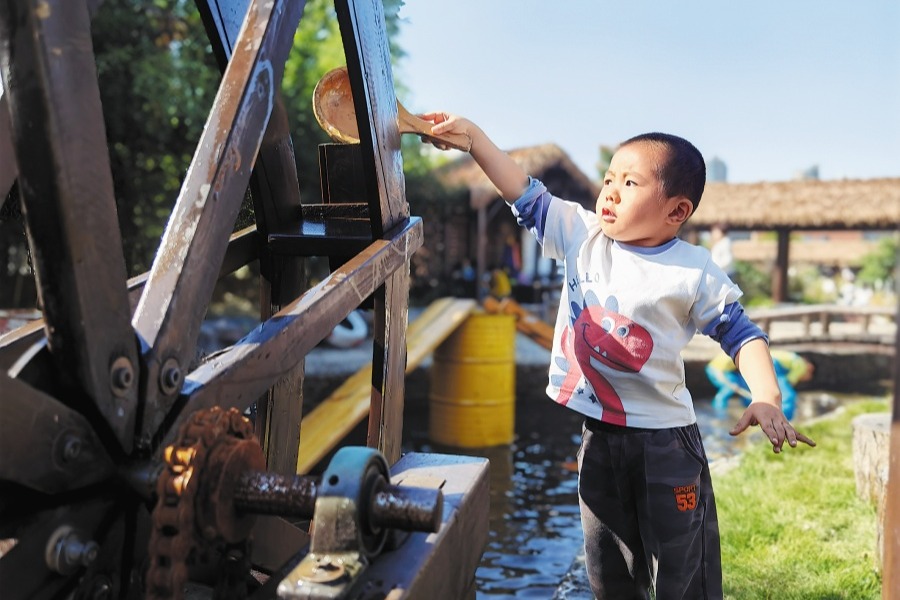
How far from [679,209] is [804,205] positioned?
23.2 metres

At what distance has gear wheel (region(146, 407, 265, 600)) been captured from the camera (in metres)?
1.07

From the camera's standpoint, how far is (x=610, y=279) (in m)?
2.02

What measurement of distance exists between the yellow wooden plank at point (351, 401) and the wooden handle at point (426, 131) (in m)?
3.13

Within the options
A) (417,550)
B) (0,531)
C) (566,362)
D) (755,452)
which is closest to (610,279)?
(566,362)

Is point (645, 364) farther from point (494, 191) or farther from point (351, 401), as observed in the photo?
point (494, 191)

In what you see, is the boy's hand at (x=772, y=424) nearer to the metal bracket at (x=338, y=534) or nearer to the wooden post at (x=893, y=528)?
the wooden post at (x=893, y=528)

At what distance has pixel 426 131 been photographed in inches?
82.1

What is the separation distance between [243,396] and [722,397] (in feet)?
25.4

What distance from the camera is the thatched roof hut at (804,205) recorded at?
2220 cm

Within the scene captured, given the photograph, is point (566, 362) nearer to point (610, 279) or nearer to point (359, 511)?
point (610, 279)

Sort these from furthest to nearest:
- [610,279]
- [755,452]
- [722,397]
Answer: [722,397] < [755,452] < [610,279]

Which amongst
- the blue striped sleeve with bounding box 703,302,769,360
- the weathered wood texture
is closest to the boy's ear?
the blue striped sleeve with bounding box 703,302,769,360

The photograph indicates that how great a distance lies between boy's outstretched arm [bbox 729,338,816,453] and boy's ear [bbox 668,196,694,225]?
0.37 meters

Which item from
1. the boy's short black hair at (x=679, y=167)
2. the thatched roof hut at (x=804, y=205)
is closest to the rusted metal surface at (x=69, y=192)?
the boy's short black hair at (x=679, y=167)
